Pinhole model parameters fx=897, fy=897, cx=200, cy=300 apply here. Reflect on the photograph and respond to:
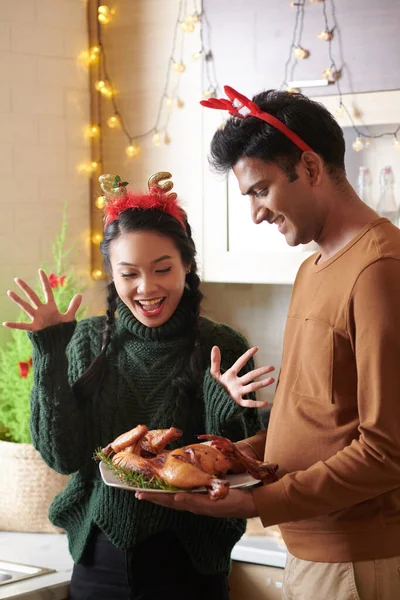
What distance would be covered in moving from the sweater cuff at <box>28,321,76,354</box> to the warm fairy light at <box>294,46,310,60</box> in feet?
3.93

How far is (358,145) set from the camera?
2.39m

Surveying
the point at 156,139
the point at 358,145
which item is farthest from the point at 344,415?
the point at 156,139

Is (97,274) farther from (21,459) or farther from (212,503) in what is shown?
(212,503)

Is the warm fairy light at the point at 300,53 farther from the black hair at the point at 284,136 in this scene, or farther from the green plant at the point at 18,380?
the black hair at the point at 284,136

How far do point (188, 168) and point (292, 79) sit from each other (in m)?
0.43

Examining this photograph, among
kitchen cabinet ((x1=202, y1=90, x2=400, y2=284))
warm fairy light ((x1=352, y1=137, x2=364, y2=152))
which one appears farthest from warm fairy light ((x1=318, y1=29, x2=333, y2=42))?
warm fairy light ((x1=352, y1=137, x2=364, y2=152))

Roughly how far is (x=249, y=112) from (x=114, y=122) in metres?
1.58

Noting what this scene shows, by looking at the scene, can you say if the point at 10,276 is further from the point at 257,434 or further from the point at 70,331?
the point at 257,434

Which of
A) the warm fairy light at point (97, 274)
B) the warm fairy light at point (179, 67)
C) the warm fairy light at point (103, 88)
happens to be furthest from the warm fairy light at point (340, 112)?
the warm fairy light at point (97, 274)

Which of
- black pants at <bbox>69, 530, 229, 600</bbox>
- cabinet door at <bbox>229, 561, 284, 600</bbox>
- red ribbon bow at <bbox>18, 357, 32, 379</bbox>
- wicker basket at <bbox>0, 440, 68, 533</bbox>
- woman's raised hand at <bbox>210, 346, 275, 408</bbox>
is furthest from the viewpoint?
red ribbon bow at <bbox>18, 357, 32, 379</bbox>

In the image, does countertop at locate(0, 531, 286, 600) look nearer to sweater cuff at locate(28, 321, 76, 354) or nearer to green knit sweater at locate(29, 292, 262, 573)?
green knit sweater at locate(29, 292, 262, 573)

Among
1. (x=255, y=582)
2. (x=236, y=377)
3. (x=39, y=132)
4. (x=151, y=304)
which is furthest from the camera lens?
(x=39, y=132)

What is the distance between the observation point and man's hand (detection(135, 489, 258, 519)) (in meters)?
1.25

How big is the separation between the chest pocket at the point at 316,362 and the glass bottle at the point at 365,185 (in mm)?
1163
